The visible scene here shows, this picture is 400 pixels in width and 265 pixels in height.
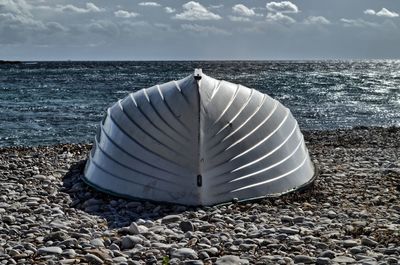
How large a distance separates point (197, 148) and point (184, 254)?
232 cm

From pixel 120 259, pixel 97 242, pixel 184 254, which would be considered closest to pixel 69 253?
pixel 97 242

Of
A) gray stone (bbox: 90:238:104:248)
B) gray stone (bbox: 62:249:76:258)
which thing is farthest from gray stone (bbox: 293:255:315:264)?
gray stone (bbox: 62:249:76:258)

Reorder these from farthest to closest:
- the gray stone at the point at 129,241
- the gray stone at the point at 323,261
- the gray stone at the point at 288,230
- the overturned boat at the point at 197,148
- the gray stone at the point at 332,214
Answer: the overturned boat at the point at 197,148
the gray stone at the point at 332,214
the gray stone at the point at 288,230
the gray stone at the point at 129,241
the gray stone at the point at 323,261

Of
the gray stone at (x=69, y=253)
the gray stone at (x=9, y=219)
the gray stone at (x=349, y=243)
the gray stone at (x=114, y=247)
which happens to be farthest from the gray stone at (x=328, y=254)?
the gray stone at (x=9, y=219)

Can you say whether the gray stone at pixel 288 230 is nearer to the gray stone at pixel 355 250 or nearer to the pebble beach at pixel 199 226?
the pebble beach at pixel 199 226

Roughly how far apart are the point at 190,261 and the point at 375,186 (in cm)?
465

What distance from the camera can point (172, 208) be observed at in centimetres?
739

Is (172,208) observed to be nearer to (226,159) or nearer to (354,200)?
(226,159)

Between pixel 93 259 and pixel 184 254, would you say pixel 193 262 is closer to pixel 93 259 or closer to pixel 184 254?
pixel 184 254

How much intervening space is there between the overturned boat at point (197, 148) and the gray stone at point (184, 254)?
68.2 inches

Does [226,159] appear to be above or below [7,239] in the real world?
above

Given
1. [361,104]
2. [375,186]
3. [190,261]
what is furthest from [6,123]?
[361,104]

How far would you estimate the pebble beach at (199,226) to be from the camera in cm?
564

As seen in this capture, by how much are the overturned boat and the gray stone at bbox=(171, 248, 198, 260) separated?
1.73 metres
